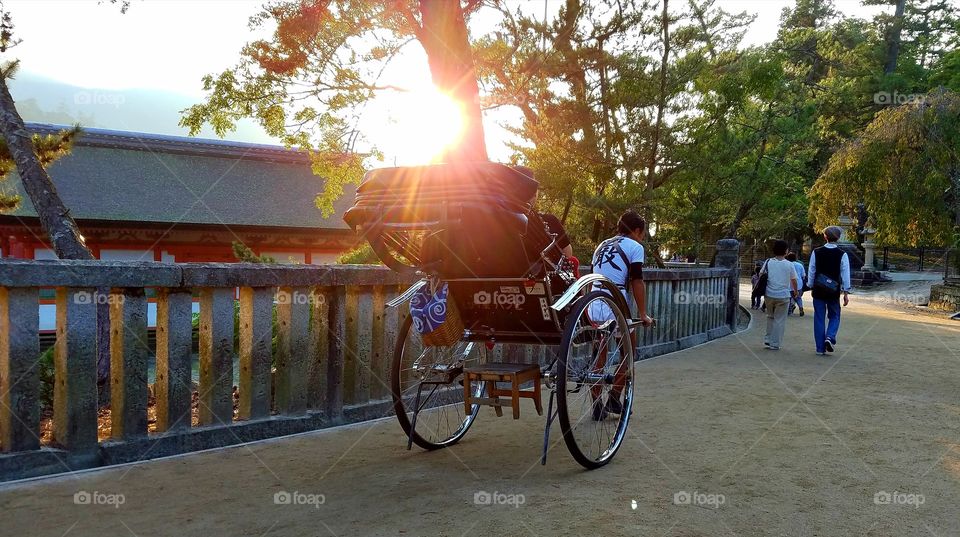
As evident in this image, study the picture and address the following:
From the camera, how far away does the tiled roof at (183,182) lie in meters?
21.3

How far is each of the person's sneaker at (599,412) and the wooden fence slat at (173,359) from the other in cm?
281

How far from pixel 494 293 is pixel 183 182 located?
73.2 ft

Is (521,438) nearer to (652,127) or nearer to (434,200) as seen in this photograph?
(434,200)

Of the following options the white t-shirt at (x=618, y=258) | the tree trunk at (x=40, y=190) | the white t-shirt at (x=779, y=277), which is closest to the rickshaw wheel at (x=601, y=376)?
the white t-shirt at (x=618, y=258)

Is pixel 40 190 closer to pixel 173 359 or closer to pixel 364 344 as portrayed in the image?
pixel 173 359

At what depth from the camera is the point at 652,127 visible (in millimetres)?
13117

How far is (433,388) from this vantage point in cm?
524

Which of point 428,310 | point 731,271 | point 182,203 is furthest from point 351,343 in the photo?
point 182,203

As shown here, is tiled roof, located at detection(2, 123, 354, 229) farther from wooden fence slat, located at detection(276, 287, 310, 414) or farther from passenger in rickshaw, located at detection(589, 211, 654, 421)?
passenger in rickshaw, located at detection(589, 211, 654, 421)

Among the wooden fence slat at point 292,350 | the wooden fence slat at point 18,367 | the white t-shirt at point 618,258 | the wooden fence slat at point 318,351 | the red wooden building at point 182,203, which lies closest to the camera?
the wooden fence slat at point 18,367

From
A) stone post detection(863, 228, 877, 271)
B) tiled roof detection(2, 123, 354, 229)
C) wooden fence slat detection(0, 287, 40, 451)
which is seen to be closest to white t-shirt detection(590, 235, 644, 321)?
wooden fence slat detection(0, 287, 40, 451)

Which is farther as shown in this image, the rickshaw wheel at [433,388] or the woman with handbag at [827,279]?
the woman with handbag at [827,279]

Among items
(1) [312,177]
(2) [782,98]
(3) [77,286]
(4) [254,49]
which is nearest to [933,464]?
(3) [77,286]

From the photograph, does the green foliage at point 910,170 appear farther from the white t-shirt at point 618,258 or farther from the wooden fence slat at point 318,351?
the wooden fence slat at point 318,351
